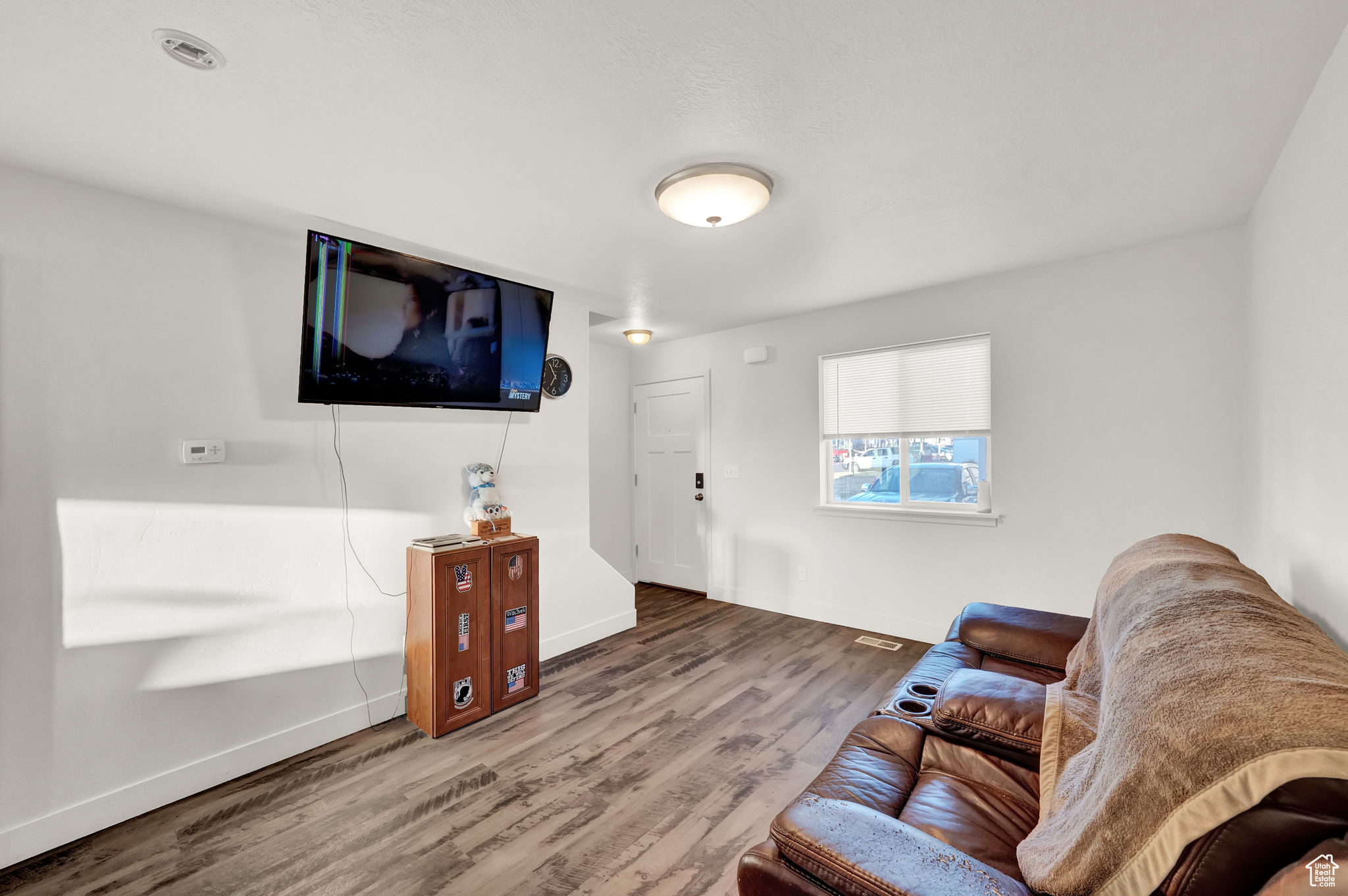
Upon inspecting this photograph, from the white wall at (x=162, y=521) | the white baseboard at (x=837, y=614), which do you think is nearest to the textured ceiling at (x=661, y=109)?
the white wall at (x=162, y=521)

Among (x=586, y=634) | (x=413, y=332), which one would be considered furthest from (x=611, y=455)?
(x=413, y=332)

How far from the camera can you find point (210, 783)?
2348mm

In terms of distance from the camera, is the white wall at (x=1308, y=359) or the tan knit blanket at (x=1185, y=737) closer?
the tan knit blanket at (x=1185, y=737)

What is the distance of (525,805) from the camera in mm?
2188

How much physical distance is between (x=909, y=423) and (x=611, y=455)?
273 centimetres

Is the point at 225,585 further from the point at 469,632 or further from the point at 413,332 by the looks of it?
the point at 413,332

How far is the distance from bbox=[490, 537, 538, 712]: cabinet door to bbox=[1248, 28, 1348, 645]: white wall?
3.08m

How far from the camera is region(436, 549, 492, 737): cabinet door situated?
2.75m

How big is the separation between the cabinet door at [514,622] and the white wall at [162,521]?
528 millimetres

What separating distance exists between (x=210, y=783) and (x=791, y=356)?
13.7 ft

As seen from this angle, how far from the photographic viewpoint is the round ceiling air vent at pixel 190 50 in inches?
55.0

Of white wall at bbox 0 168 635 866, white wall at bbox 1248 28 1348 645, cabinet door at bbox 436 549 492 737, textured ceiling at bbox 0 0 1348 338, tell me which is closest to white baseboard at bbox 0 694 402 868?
white wall at bbox 0 168 635 866

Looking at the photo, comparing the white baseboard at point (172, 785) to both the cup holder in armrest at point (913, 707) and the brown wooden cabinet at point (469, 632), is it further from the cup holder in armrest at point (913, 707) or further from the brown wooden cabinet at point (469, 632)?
the cup holder in armrest at point (913, 707)

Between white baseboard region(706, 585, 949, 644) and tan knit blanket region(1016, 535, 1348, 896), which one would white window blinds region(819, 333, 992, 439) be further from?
tan knit blanket region(1016, 535, 1348, 896)
